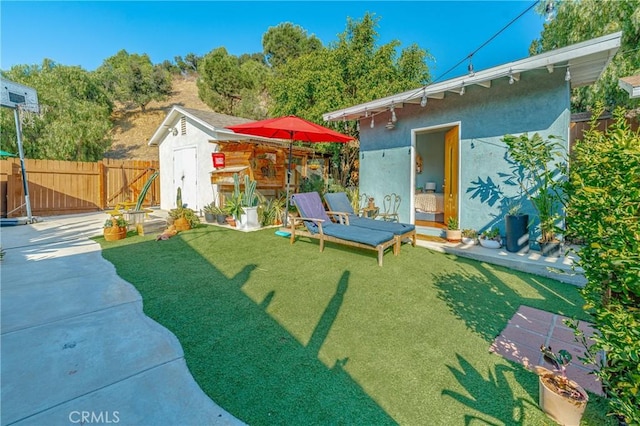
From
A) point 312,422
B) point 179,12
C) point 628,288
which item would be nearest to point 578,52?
point 628,288

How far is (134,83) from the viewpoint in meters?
28.4

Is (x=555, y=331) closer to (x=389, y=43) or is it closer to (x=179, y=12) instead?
(x=389, y=43)

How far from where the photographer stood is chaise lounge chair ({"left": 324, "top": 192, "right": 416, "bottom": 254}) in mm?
5274

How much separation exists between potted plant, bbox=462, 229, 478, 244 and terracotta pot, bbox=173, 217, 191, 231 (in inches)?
264

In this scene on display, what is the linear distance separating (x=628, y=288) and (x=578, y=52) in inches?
191

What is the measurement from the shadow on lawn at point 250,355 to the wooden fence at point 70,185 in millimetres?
10432

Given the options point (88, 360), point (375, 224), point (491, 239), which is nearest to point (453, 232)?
point (491, 239)

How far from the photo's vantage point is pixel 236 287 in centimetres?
381

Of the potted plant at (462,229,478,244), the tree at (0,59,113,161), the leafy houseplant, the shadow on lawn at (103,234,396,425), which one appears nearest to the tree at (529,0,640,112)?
the potted plant at (462,229,478,244)

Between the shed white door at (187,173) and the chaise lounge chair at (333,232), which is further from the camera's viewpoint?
the shed white door at (187,173)

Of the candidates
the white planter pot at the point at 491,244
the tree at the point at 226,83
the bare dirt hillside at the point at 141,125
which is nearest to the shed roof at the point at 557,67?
the white planter pot at the point at 491,244

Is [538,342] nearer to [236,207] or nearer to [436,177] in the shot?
[236,207]

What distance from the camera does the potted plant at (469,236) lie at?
609cm

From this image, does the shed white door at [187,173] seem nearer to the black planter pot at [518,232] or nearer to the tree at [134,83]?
the black planter pot at [518,232]
